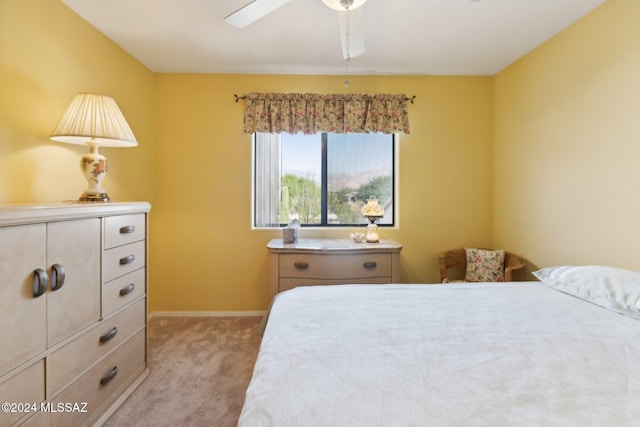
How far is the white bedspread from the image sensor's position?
71cm

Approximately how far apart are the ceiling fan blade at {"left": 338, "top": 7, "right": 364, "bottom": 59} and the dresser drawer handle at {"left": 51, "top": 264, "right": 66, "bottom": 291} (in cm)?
191

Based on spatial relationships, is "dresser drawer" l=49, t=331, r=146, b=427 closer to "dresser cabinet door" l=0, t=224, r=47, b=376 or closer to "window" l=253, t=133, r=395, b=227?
"dresser cabinet door" l=0, t=224, r=47, b=376

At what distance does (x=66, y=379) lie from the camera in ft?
4.56

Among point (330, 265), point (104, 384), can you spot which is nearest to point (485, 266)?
point (330, 265)

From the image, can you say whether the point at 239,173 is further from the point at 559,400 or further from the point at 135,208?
the point at 559,400

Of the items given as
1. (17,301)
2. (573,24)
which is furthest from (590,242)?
(17,301)

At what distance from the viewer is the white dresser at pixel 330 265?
261 centimetres

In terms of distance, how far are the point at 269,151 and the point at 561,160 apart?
2554mm

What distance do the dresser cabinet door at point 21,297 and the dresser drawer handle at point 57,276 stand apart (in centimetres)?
5

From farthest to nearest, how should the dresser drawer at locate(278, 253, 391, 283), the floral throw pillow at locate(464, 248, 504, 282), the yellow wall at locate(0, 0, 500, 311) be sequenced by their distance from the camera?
the yellow wall at locate(0, 0, 500, 311)
the floral throw pillow at locate(464, 248, 504, 282)
the dresser drawer at locate(278, 253, 391, 283)

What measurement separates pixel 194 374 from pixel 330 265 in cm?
133

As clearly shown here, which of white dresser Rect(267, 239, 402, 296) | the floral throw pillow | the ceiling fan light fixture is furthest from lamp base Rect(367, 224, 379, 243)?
the ceiling fan light fixture

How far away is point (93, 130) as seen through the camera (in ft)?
5.71

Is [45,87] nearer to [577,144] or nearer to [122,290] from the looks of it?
[122,290]
